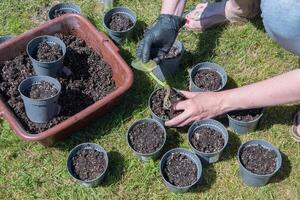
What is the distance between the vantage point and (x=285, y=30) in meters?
2.32

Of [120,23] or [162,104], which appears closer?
[162,104]

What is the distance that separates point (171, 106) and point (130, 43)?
737mm

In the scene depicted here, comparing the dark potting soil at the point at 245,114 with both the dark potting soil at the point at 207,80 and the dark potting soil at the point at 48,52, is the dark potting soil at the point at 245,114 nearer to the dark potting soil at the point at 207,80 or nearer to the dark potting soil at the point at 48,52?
the dark potting soil at the point at 207,80

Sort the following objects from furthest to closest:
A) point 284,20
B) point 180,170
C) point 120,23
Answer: point 120,23 → point 180,170 → point 284,20

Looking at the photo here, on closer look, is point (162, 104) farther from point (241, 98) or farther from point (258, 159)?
point (258, 159)

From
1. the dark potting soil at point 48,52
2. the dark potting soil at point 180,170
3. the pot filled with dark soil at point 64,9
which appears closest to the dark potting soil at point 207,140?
the dark potting soil at point 180,170

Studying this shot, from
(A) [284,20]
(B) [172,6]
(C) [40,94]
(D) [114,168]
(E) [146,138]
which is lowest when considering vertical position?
(D) [114,168]

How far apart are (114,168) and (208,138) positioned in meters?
0.58

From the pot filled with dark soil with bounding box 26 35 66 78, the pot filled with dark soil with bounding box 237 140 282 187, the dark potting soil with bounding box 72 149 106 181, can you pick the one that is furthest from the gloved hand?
the pot filled with dark soil with bounding box 237 140 282 187

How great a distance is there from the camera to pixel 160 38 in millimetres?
2865

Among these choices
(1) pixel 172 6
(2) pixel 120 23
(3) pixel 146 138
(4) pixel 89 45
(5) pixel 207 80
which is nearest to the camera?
(3) pixel 146 138

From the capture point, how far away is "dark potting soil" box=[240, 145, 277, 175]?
107 inches

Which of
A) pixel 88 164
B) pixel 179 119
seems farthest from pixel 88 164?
pixel 179 119

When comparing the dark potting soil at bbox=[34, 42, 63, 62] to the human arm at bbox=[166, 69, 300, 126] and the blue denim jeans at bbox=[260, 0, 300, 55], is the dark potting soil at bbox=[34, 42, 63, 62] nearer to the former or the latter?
the human arm at bbox=[166, 69, 300, 126]
